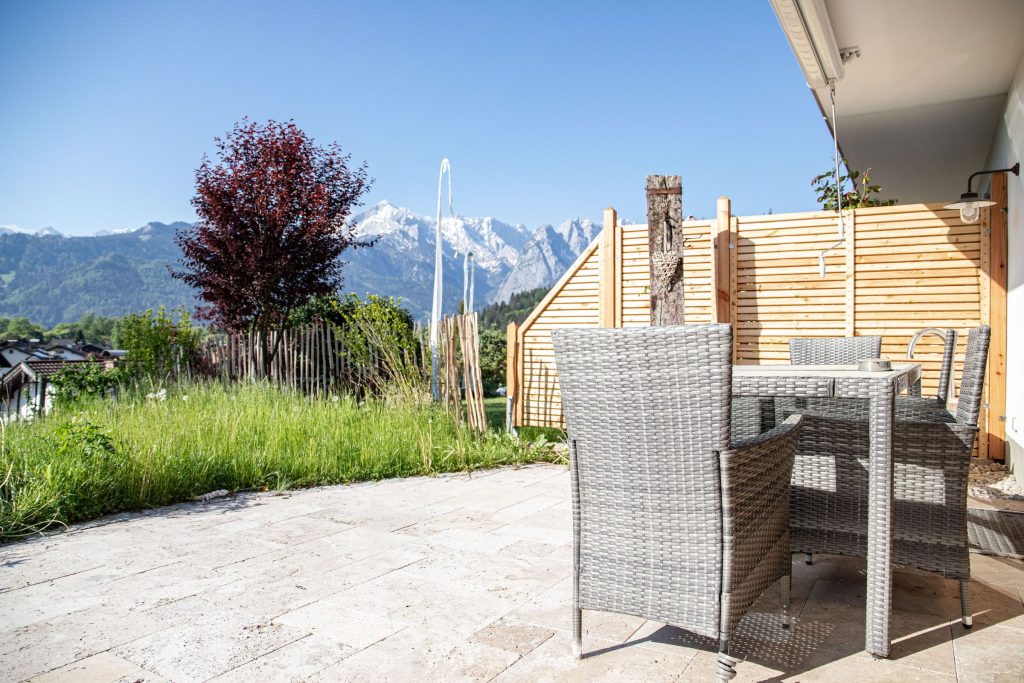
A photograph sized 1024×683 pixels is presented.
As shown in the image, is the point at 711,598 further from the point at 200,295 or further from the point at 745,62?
the point at 745,62

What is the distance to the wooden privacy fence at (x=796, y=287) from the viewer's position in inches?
194

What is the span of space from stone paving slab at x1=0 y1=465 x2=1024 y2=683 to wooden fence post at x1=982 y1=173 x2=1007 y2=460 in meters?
2.59

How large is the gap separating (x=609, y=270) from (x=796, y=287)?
1.66 meters

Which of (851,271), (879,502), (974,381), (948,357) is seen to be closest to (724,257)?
(851,271)

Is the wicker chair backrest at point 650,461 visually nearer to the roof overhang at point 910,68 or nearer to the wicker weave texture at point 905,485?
the wicker weave texture at point 905,485

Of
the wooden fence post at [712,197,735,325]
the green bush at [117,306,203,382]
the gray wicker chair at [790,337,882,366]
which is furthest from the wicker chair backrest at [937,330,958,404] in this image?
the green bush at [117,306,203,382]

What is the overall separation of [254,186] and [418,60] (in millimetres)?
33516

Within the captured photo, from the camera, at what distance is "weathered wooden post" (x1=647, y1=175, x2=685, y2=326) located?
510 cm

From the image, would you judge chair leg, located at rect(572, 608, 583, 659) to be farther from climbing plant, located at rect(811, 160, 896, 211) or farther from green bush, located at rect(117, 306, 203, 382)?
green bush, located at rect(117, 306, 203, 382)

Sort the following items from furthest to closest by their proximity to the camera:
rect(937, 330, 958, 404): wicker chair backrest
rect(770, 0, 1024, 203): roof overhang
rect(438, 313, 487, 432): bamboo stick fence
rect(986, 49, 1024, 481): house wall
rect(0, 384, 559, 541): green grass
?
1. rect(438, 313, 487, 432): bamboo stick fence
2. rect(986, 49, 1024, 481): house wall
3. rect(770, 0, 1024, 203): roof overhang
4. rect(0, 384, 559, 541): green grass
5. rect(937, 330, 958, 404): wicker chair backrest

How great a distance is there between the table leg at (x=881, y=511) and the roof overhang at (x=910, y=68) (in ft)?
7.82

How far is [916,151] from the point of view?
6945mm

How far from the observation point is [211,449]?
4.49 meters

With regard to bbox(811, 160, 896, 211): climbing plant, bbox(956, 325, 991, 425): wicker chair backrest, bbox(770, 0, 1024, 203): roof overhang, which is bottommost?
bbox(956, 325, 991, 425): wicker chair backrest
